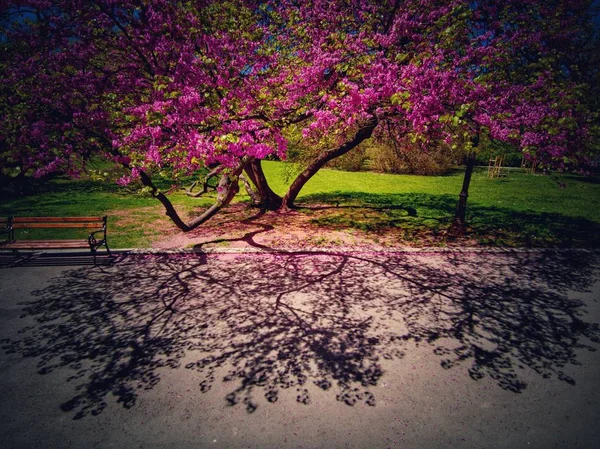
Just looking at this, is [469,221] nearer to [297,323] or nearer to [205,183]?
[297,323]

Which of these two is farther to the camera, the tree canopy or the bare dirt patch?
the bare dirt patch

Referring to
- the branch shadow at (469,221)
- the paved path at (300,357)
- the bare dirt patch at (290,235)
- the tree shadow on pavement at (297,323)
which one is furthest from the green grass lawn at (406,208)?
the paved path at (300,357)

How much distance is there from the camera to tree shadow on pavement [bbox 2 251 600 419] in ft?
14.3

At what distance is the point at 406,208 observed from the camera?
14.8m

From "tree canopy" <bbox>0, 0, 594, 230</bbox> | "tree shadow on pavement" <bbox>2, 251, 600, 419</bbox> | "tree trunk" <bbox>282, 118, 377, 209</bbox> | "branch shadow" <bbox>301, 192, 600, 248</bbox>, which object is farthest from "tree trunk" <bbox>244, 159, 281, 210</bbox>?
"tree shadow on pavement" <bbox>2, 251, 600, 419</bbox>

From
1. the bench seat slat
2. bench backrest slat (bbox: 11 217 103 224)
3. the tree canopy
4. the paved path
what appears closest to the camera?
the paved path

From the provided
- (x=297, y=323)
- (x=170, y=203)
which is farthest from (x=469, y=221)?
(x=170, y=203)

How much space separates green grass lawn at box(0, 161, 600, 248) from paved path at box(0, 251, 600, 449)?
3.29m

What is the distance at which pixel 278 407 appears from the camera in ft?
12.6

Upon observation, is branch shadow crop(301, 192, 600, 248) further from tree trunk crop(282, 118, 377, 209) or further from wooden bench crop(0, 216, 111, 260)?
wooden bench crop(0, 216, 111, 260)

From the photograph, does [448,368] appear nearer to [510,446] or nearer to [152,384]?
[510,446]

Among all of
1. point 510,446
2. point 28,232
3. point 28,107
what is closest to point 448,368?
point 510,446

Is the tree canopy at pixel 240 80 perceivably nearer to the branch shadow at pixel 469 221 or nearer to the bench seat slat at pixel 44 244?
the bench seat slat at pixel 44 244

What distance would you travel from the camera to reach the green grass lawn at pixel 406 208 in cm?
1066
